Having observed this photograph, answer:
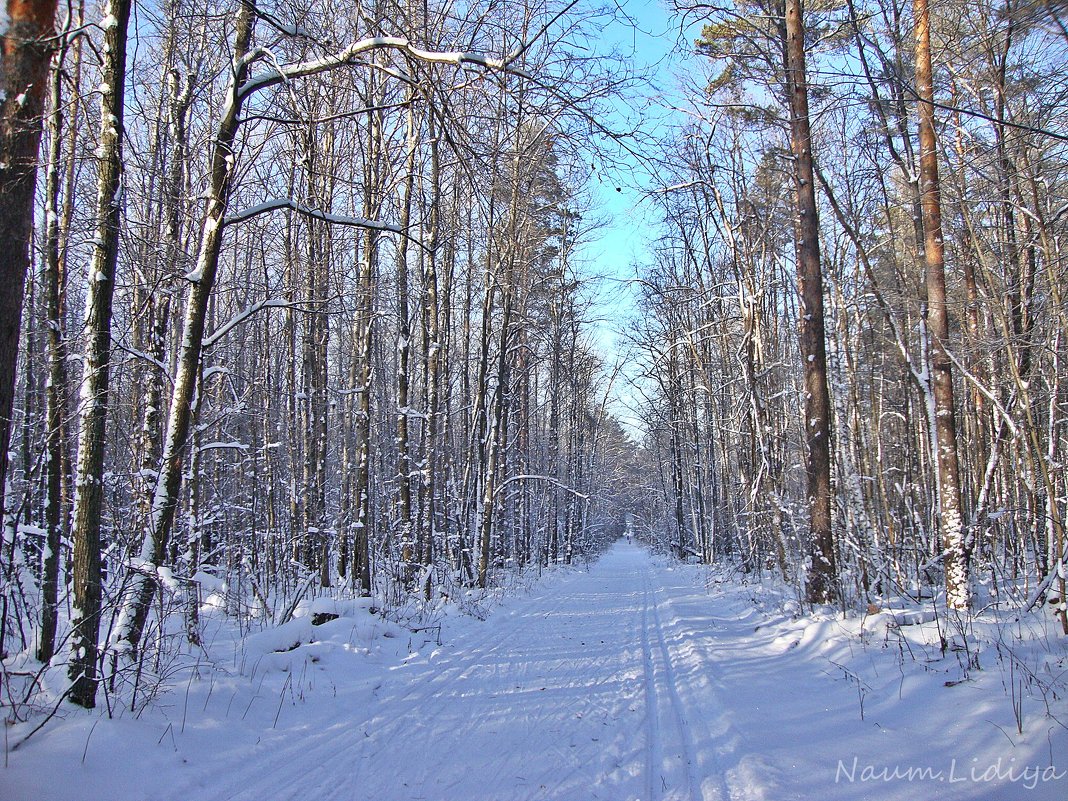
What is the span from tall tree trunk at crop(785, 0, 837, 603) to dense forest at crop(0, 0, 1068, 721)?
0.05m

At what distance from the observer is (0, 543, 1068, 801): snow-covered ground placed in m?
3.51

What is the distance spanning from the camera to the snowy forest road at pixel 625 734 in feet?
11.7

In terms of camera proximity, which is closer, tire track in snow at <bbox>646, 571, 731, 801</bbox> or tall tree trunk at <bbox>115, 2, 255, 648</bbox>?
tire track in snow at <bbox>646, 571, 731, 801</bbox>

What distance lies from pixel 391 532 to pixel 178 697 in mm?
10327

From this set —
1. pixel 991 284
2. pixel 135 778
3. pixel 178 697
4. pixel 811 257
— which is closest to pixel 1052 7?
pixel 991 284

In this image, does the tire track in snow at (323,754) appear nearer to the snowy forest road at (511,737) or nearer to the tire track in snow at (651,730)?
the snowy forest road at (511,737)

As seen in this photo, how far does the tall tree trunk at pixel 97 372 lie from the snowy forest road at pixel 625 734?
122cm

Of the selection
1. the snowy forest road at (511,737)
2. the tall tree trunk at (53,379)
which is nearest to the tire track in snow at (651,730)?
the snowy forest road at (511,737)

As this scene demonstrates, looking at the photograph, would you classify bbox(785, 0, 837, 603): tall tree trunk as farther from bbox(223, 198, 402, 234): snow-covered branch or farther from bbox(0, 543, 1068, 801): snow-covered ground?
bbox(223, 198, 402, 234): snow-covered branch

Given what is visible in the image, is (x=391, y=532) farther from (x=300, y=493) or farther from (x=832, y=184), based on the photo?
(x=832, y=184)

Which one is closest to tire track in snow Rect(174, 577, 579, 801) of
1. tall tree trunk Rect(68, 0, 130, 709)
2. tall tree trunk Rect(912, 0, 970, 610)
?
tall tree trunk Rect(68, 0, 130, 709)

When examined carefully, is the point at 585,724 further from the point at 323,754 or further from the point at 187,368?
the point at 187,368

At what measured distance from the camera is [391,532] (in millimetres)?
14891

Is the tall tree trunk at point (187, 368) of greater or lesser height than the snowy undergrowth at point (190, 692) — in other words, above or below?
above
